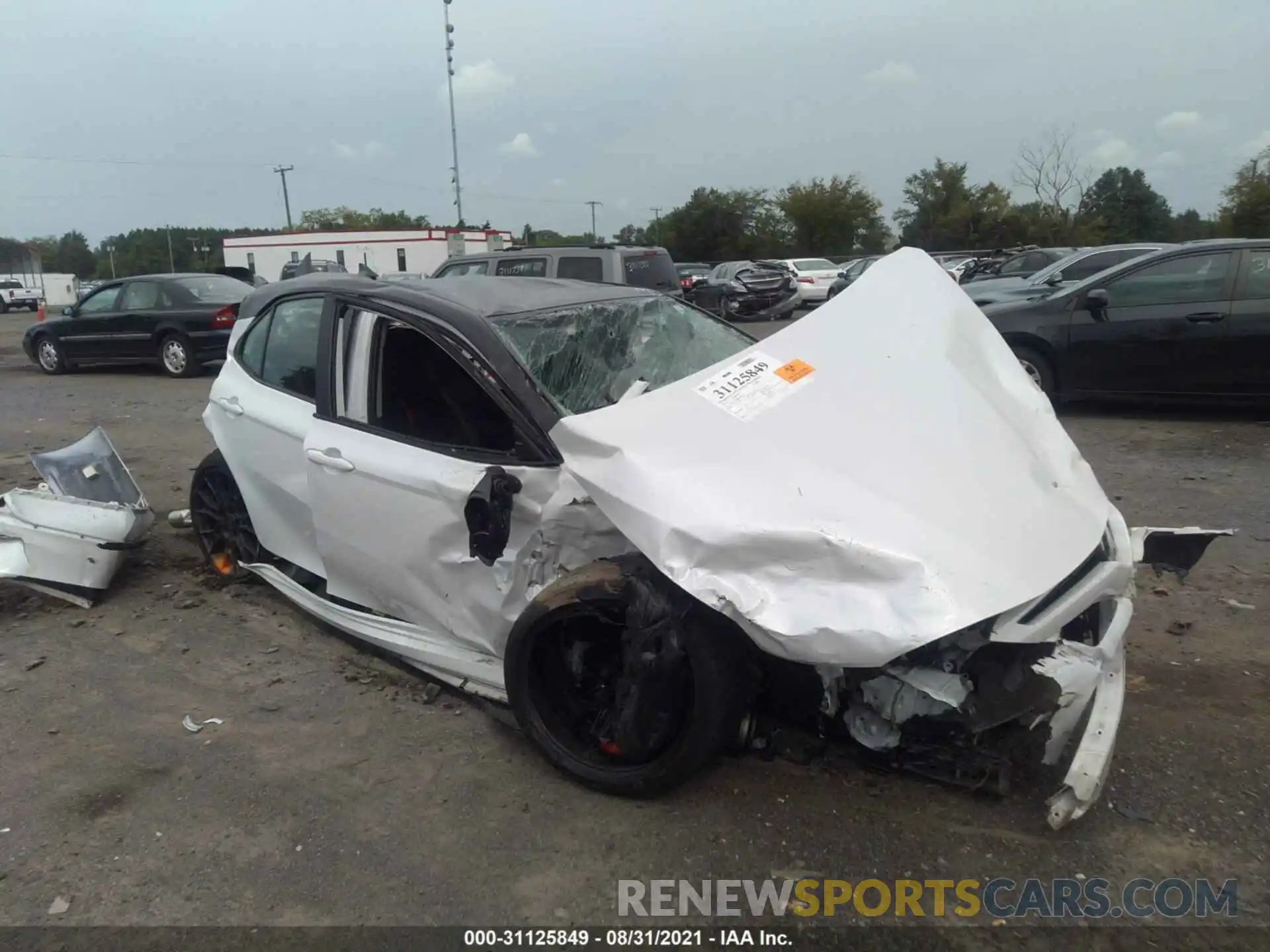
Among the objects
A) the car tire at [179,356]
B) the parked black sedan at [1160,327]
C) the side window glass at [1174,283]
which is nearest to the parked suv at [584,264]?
the car tire at [179,356]

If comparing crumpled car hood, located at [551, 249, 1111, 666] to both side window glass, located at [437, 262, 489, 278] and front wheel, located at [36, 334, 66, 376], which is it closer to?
side window glass, located at [437, 262, 489, 278]

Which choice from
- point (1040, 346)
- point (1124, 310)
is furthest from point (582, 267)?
point (1124, 310)

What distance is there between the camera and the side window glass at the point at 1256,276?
746 cm

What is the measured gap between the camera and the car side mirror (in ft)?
9.25

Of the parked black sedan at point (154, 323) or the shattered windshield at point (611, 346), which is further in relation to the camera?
the parked black sedan at point (154, 323)

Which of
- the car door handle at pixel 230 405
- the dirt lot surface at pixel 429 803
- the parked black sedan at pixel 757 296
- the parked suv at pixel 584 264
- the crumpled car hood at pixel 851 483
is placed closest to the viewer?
the crumpled car hood at pixel 851 483

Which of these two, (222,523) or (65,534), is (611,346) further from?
(65,534)

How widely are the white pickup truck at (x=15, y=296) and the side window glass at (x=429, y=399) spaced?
48.6m

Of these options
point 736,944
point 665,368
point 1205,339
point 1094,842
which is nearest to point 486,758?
point 736,944

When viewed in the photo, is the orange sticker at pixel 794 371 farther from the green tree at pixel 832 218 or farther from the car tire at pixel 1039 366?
the green tree at pixel 832 218

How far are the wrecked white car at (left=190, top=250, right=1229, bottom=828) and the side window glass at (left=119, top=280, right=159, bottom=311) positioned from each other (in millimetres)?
10965

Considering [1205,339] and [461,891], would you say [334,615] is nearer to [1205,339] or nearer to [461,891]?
[461,891]

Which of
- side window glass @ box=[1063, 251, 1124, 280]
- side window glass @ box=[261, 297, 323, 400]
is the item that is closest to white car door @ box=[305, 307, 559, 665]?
side window glass @ box=[261, 297, 323, 400]

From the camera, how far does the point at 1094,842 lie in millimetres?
2633
